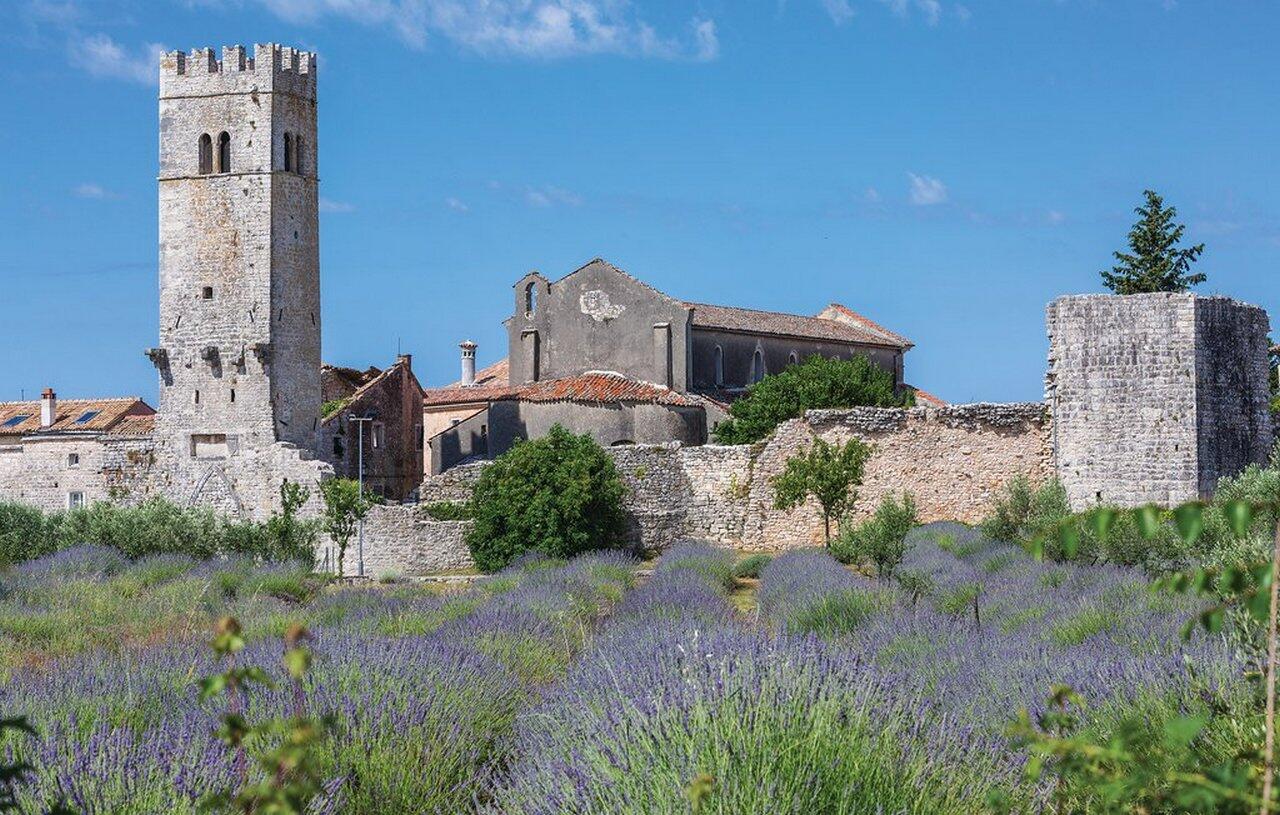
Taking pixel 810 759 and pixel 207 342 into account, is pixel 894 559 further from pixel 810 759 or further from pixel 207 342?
pixel 207 342

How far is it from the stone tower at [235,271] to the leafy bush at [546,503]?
7.70 m

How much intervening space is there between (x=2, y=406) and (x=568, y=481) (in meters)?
24.8

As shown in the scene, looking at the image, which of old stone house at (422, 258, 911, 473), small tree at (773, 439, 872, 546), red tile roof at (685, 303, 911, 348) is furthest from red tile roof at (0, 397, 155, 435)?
small tree at (773, 439, 872, 546)

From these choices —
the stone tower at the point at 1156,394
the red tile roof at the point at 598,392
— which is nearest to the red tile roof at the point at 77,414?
the red tile roof at the point at 598,392

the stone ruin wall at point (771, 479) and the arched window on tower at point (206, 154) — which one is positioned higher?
the arched window on tower at point (206, 154)

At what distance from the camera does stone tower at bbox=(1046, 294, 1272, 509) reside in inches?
813

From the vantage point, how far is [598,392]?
3750 centimetres

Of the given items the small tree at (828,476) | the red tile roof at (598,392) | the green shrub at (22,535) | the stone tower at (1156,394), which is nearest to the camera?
the stone tower at (1156,394)

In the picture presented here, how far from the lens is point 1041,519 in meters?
19.9

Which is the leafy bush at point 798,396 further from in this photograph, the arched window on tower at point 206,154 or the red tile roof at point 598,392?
the arched window on tower at point 206,154

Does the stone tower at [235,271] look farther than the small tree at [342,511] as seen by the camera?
Yes

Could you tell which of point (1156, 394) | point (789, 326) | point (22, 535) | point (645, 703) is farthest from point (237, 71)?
point (645, 703)

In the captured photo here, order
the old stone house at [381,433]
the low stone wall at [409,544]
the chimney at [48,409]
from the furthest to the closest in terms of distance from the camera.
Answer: the chimney at [48,409] → the old stone house at [381,433] → the low stone wall at [409,544]

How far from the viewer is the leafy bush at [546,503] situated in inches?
1078
